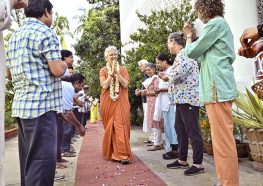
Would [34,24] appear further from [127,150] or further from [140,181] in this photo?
[127,150]

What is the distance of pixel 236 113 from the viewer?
495cm

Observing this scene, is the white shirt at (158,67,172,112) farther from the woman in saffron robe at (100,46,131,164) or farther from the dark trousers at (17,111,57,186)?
the dark trousers at (17,111,57,186)

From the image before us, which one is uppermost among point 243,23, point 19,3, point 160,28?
point 160,28

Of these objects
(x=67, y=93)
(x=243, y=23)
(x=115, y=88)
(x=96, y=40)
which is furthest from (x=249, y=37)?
(x=96, y=40)

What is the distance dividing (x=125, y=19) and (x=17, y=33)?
817 inches

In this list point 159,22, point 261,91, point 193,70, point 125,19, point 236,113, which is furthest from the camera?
point 125,19

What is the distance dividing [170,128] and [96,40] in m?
16.4

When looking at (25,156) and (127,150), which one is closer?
(25,156)

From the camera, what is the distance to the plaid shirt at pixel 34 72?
2.50 metres

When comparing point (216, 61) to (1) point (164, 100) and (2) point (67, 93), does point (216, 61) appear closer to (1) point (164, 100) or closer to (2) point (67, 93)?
(2) point (67, 93)

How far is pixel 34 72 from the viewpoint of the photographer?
8.31 ft

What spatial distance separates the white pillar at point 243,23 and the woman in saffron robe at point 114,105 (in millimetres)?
2078

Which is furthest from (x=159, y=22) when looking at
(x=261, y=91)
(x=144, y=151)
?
(x=261, y=91)

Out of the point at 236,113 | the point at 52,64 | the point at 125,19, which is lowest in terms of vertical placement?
the point at 236,113
